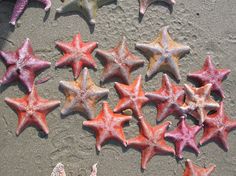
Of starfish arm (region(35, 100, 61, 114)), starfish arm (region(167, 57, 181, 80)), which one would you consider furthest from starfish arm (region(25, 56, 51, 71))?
starfish arm (region(167, 57, 181, 80))

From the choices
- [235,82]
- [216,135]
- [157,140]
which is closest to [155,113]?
[157,140]

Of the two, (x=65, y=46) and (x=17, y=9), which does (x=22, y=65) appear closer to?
(x=65, y=46)

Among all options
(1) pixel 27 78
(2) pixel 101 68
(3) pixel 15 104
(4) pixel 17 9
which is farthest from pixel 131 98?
(4) pixel 17 9

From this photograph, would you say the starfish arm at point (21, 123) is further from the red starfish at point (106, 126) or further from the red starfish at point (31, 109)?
the red starfish at point (106, 126)

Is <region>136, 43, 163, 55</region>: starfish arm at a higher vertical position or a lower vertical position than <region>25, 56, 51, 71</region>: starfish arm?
higher

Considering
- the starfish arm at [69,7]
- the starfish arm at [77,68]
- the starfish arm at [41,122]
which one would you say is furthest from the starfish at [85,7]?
the starfish arm at [41,122]

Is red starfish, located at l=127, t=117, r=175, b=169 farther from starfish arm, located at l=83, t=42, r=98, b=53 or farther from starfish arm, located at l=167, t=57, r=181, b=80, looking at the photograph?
starfish arm, located at l=83, t=42, r=98, b=53
